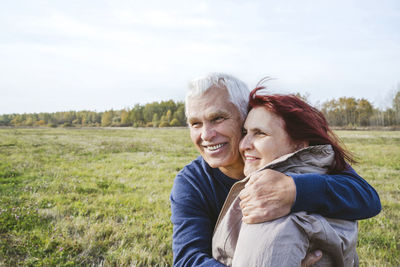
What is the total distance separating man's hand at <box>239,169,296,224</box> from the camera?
157cm

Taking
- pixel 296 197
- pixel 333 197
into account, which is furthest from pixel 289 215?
pixel 333 197

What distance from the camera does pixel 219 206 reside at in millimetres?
Answer: 2670

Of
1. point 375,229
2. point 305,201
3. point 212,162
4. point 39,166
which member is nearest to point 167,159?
point 39,166

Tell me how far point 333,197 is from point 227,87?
1395mm

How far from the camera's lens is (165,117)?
104 m

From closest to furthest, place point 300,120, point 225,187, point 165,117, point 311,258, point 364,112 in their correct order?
point 311,258
point 300,120
point 225,187
point 364,112
point 165,117

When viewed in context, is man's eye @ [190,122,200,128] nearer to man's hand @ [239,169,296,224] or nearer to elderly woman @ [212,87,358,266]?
elderly woman @ [212,87,358,266]

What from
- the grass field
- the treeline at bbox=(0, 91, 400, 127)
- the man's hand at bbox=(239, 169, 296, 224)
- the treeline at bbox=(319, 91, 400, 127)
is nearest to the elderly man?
the man's hand at bbox=(239, 169, 296, 224)

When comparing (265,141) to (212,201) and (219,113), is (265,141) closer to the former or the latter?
(219,113)

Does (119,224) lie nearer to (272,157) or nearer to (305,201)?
(272,157)

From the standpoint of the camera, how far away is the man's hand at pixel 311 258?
155 cm

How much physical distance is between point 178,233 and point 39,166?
11159mm

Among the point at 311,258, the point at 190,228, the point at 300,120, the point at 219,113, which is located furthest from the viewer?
the point at 219,113

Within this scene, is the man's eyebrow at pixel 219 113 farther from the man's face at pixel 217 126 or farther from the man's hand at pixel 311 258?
the man's hand at pixel 311 258
